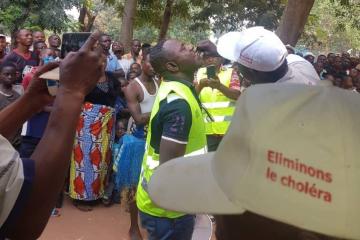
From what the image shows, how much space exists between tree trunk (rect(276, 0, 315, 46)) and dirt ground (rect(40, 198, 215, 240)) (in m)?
4.53

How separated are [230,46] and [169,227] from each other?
3.39 ft

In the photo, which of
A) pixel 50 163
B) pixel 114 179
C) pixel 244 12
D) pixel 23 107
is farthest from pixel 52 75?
pixel 244 12

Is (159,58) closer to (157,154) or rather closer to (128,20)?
(157,154)

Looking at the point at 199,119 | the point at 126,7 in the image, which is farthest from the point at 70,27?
the point at 199,119

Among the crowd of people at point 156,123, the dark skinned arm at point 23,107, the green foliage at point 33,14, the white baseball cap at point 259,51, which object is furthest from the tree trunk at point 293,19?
the dark skinned arm at point 23,107

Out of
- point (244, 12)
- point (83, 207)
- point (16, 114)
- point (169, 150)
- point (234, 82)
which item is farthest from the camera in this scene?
point (244, 12)

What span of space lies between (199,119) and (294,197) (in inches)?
Result: 75.8

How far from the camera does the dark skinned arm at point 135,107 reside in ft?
13.9

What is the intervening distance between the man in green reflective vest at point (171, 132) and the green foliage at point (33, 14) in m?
10.1

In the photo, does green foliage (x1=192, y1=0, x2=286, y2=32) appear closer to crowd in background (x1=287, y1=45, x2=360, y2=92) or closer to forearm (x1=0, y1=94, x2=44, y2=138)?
crowd in background (x1=287, y1=45, x2=360, y2=92)

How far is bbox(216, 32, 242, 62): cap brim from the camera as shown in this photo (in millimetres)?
2682

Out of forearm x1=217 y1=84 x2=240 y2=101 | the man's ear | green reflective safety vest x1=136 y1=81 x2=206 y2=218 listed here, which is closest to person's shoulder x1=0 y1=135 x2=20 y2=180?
green reflective safety vest x1=136 y1=81 x2=206 y2=218

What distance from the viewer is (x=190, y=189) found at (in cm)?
113

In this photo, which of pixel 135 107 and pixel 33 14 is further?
pixel 33 14
